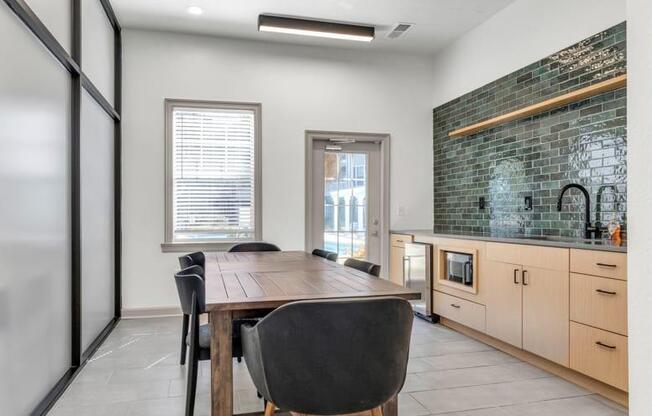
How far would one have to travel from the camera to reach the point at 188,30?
486 cm

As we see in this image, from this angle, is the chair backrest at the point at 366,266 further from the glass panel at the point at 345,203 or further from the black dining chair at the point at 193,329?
the glass panel at the point at 345,203

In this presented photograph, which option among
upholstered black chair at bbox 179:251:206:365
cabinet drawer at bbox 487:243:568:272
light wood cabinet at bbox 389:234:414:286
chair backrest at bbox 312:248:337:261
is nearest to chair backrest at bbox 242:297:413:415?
upholstered black chair at bbox 179:251:206:365

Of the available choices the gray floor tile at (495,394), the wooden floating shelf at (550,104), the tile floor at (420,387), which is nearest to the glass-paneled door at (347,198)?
the wooden floating shelf at (550,104)

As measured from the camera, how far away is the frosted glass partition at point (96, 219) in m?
3.41

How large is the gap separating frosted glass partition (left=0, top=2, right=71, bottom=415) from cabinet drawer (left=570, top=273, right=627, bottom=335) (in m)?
3.14

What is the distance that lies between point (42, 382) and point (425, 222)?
4329 millimetres

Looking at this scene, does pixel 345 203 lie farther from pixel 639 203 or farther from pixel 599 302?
pixel 639 203

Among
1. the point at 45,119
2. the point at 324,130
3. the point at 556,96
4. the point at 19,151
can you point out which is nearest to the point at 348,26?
the point at 324,130

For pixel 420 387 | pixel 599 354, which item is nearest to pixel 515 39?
pixel 599 354

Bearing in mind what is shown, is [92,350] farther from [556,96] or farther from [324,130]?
[556,96]

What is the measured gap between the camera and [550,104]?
3695 millimetres

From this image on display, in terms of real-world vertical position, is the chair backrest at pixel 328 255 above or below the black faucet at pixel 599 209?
below

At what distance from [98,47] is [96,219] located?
1.47m

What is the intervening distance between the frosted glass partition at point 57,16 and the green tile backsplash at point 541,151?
11.9 ft
